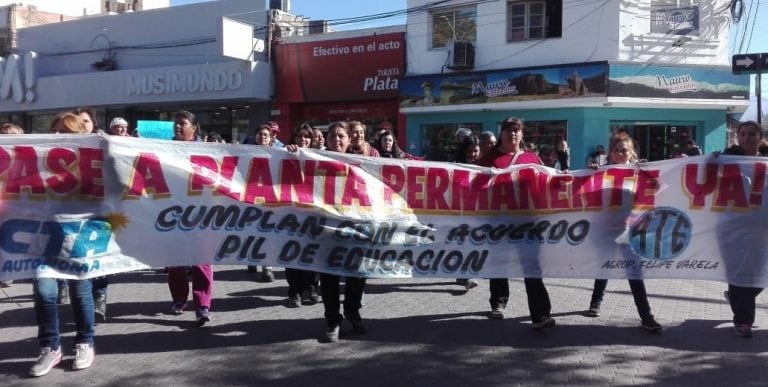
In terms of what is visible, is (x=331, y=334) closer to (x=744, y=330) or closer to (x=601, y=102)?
(x=744, y=330)

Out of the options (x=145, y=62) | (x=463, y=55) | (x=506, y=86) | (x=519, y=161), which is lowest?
(x=519, y=161)

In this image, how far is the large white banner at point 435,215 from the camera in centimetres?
504

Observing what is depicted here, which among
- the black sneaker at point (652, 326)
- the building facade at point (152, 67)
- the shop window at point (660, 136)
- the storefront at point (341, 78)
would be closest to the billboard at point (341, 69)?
the storefront at point (341, 78)

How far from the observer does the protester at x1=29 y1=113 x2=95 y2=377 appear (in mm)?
4516

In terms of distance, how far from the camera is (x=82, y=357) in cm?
459

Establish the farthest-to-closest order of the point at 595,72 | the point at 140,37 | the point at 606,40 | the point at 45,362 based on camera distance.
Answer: the point at 140,37 < the point at 606,40 < the point at 595,72 < the point at 45,362

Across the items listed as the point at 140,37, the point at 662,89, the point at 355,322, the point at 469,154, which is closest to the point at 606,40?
the point at 662,89

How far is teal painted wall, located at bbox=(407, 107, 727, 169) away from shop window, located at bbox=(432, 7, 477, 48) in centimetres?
213

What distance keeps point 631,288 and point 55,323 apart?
14.3 ft

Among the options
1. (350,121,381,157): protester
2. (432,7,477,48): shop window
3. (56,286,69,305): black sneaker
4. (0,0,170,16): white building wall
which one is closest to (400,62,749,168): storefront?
(432,7,477,48): shop window

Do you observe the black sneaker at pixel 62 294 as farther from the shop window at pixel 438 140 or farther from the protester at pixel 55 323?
the shop window at pixel 438 140

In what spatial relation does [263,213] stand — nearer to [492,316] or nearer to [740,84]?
[492,316]

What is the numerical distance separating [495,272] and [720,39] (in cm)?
1455

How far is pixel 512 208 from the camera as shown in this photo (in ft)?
17.6
